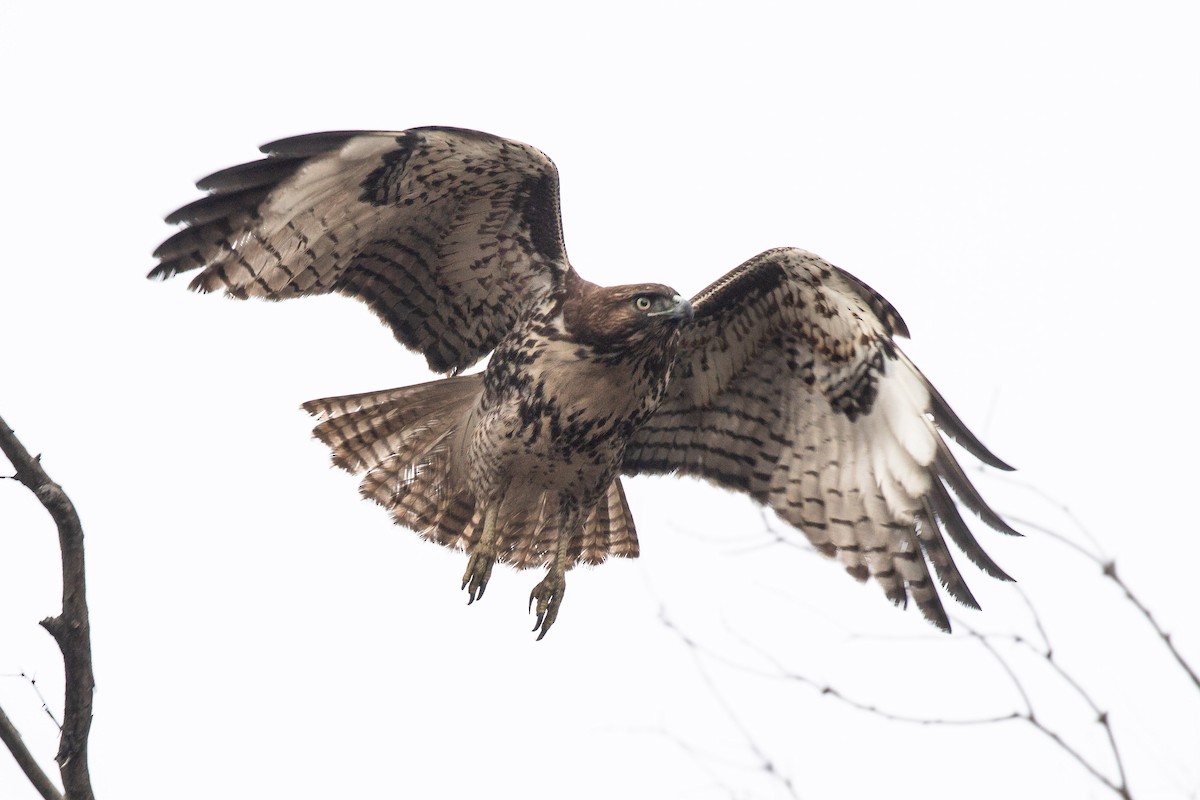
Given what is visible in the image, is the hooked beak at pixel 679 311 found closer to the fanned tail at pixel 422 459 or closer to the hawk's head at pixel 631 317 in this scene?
the hawk's head at pixel 631 317

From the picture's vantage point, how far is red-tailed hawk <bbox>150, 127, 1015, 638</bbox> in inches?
211

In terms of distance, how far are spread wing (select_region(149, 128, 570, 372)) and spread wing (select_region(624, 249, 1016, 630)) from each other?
33.9 inches

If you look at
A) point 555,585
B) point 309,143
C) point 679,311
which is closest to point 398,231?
point 309,143

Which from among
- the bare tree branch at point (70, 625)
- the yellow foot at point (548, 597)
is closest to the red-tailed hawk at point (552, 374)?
the yellow foot at point (548, 597)

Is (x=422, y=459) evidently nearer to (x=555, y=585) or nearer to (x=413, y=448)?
(x=413, y=448)

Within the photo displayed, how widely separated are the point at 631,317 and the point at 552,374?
1.35 feet

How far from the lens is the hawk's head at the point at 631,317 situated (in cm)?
538

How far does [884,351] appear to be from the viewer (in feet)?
19.2

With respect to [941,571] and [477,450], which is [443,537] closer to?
[477,450]

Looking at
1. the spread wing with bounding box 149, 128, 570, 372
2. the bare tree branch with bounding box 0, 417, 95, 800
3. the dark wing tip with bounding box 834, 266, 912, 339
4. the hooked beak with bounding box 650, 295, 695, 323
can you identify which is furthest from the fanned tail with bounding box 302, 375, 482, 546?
the bare tree branch with bounding box 0, 417, 95, 800

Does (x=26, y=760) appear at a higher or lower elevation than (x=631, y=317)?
lower

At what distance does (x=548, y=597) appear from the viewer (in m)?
5.74

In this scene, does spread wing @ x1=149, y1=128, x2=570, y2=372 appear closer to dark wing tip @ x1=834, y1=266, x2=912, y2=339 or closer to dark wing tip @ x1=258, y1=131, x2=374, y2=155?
dark wing tip @ x1=258, y1=131, x2=374, y2=155

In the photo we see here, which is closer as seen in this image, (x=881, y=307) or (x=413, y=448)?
(x=881, y=307)
